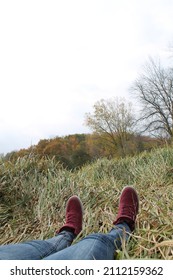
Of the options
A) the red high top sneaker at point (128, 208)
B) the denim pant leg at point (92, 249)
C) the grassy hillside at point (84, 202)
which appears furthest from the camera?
the red high top sneaker at point (128, 208)

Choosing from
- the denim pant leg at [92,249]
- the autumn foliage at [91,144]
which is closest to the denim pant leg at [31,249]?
the denim pant leg at [92,249]

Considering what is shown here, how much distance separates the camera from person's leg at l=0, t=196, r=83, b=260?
1415 mm

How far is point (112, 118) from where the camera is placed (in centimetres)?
2442

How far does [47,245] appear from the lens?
1616 millimetres

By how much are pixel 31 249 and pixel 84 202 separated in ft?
4.03

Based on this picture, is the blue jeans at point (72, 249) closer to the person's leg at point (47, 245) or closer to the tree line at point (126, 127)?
the person's leg at point (47, 245)

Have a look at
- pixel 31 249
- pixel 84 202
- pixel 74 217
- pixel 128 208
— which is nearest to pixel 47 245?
pixel 31 249

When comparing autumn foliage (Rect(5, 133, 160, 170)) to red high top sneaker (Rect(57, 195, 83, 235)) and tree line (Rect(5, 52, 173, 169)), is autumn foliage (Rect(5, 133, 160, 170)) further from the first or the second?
red high top sneaker (Rect(57, 195, 83, 235))

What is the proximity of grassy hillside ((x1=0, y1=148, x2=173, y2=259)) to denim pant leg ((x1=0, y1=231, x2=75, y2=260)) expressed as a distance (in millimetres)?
338

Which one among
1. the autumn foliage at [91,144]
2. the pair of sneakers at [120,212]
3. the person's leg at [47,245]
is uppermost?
the autumn foliage at [91,144]

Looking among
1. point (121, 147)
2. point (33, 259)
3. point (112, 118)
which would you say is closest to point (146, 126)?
point (121, 147)

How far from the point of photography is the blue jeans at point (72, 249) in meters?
1.37
